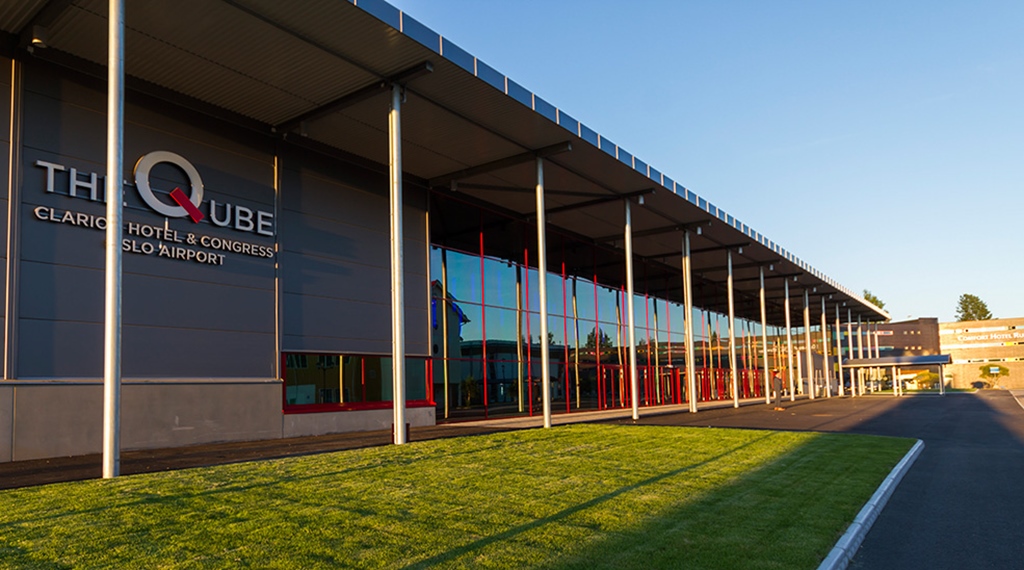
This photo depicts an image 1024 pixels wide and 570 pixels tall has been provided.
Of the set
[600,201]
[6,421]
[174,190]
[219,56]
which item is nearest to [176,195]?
[174,190]

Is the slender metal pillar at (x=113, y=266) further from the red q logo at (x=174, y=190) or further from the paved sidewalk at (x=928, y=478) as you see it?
the red q logo at (x=174, y=190)

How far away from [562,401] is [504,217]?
8213 millimetres

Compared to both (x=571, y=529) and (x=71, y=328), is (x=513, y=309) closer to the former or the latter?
(x=71, y=328)

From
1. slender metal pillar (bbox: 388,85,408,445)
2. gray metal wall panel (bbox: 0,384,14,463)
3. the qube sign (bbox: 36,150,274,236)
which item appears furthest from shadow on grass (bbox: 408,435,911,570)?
the qube sign (bbox: 36,150,274,236)

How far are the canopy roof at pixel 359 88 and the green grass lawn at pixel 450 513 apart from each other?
7.98 metres

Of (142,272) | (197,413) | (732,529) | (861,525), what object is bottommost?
(861,525)

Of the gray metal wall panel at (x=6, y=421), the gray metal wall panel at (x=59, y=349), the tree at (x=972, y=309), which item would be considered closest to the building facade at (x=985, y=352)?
the tree at (x=972, y=309)

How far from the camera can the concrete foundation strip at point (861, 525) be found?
243 inches

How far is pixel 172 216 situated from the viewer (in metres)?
15.7

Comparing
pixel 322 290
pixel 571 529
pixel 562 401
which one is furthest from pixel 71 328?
pixel 562 401

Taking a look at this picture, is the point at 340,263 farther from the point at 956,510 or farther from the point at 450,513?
the point at 956,510

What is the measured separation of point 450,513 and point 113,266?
6.28 m

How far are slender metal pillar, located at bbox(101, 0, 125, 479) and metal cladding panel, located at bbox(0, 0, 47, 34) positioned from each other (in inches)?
109

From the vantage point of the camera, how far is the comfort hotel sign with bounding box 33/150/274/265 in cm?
1406
